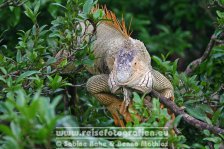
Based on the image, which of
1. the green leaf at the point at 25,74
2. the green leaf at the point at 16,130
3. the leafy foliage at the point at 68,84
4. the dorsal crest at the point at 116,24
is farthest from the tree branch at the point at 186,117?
the green leaf at the point at 16,130

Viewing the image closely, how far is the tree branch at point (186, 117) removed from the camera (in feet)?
12.8

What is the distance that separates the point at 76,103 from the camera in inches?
213

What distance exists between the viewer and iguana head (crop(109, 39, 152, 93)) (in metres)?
4.25

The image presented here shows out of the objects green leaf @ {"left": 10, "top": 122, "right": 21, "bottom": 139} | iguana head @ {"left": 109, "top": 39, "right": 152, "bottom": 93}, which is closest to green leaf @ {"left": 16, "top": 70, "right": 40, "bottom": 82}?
iguana head @ {"left": 109, "top": 39, "right": 152, "bottom": 93}

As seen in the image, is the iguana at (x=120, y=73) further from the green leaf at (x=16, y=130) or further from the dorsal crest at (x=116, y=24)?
the green leaf at (x=16, y=130)

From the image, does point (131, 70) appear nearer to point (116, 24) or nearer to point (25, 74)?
point (25, 74)

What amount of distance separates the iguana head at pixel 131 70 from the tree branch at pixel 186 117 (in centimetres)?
13

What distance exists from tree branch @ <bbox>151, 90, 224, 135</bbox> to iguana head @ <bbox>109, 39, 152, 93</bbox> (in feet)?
0.42

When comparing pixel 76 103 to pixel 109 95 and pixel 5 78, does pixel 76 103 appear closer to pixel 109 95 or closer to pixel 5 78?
pixel 109 95

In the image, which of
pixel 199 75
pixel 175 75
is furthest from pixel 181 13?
pixel 175 75

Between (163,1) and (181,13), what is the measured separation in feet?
2.48

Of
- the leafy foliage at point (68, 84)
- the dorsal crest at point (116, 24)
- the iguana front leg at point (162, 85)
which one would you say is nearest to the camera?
the leafy foliage at point (68, 84)

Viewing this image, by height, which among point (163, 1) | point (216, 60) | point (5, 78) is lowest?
point (163, 1)

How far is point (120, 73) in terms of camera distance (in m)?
4.28
